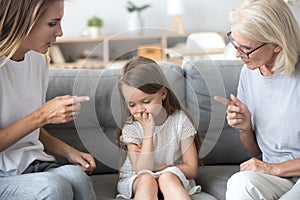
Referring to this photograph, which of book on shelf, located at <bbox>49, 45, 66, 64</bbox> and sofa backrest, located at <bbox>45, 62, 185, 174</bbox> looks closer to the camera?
sofa backrest, located at <bbox>45, 62, 185, 174</bbox>

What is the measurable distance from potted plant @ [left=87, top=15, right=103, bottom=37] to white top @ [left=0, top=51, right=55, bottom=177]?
3.56m

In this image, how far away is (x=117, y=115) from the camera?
6.74 ft

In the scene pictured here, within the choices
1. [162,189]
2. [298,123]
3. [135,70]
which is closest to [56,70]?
[135,70]

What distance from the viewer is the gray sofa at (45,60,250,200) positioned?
2023mm

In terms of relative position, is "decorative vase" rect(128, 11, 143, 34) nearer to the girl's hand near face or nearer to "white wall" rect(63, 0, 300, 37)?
"white wall" rect(63, 0, 300, 37)

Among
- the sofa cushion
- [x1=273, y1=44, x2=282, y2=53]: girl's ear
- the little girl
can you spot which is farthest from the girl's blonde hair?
[x1=273, y1=44, x2=282, y2=53]: girl's ear

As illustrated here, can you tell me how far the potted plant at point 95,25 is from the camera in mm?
5434

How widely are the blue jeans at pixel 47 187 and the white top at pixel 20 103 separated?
90 millimetres

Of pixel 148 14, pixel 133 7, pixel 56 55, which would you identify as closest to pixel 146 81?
pixel 56 55

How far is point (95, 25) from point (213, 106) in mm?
3476

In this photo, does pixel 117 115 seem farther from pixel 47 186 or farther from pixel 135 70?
pixel 47 186

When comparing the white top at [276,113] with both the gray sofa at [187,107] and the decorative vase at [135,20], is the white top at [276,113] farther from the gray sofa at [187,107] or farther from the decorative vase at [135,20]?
the decorative vase at [135,20]

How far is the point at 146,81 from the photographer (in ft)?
6.28

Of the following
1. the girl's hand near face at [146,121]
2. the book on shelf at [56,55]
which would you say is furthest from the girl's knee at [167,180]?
the book on shelf at [56,55]
